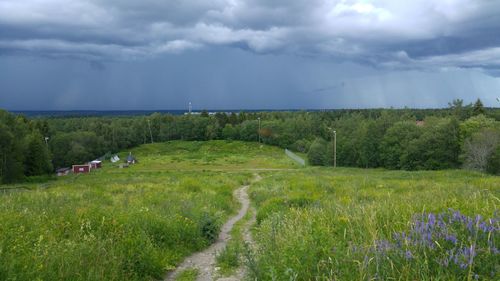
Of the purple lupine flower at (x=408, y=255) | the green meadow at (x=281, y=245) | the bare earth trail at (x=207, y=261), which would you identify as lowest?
the bare earth trail at (x=207, y=261)

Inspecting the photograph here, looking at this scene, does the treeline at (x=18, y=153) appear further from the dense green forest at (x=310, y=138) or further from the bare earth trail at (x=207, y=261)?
the bare earth trail at (x=207, y=261)

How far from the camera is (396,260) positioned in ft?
14.5

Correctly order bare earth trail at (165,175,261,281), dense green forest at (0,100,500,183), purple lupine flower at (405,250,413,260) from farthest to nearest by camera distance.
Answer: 1. dense green forest at (0,100,500,183)
2. bare earth trail at (165,175,261,281)
3. purple lupine flower at (405,250,413,260)

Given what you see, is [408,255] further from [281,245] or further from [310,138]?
[310,138]

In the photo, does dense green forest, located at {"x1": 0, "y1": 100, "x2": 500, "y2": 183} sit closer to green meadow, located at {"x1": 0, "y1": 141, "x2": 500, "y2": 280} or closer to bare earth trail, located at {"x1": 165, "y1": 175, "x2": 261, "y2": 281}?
bare earth trail, located at {"x1": 165, "y1": 175, "x2": 261, "y2": 281}

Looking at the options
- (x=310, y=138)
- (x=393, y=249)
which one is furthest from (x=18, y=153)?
(x=310, y=138)

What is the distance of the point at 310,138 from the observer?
127 metres

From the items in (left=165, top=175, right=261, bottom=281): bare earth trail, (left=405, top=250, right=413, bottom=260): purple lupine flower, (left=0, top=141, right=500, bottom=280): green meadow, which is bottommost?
(left=165, top=175, right=261, bottom=281): bare earth trail

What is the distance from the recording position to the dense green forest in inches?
2435

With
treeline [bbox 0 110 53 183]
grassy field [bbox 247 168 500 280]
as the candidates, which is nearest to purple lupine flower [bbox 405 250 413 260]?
grassy field [bbox 247 168 500 280]

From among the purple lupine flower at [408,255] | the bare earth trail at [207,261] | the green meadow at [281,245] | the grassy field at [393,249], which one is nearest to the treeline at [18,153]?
the bare earth trail at [207,261]

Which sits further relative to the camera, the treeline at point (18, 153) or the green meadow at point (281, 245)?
the treeline at point (18, 153)

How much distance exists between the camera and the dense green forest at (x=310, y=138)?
61844mm

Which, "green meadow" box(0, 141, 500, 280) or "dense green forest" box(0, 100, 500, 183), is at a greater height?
"green meadow" box(0, 141, 500, 280)
